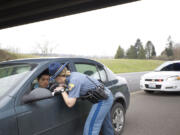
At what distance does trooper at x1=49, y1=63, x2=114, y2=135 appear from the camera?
7.37ft

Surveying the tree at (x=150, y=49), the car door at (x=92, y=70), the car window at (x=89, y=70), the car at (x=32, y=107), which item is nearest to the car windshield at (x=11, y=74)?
the car at (x=32, y=107)

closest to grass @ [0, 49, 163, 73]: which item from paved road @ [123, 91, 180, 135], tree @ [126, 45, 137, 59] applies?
paved road @ [123, 91, 180, 135]

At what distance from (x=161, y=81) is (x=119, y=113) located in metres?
4.57

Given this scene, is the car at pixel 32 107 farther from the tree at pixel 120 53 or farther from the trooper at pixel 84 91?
the tree at pixel 120 53

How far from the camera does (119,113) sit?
146 inches

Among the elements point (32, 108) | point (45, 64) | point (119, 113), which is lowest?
point (119, 113)

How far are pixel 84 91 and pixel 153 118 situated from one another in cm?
318

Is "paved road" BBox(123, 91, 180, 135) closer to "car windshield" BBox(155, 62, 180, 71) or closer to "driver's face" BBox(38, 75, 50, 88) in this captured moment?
"driver's face" BBox(38, 75, 50, 88)

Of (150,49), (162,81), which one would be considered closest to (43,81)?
(162,81)

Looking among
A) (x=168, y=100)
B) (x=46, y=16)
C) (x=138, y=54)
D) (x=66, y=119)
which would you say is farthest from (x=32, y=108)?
(x=138, y=54)

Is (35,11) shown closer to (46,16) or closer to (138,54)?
(46,16)

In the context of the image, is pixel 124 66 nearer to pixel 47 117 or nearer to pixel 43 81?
pixel 43 81

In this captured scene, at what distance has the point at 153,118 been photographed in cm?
484

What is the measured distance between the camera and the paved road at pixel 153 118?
396 cm
